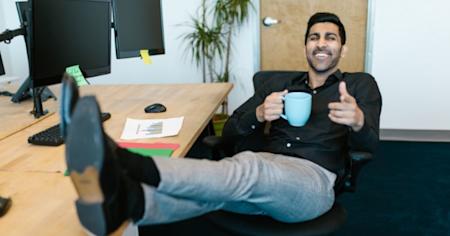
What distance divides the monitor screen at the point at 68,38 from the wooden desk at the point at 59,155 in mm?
251

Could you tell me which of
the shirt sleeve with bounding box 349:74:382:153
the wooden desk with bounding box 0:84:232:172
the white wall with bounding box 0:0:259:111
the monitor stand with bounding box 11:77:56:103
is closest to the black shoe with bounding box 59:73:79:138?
the wooden desk with bounding box 0:84:232:172

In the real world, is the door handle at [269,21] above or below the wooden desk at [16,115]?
above

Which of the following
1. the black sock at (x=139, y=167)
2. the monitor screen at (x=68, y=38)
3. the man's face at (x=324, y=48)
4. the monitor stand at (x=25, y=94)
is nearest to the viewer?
the black sock at (x=139, y=167)

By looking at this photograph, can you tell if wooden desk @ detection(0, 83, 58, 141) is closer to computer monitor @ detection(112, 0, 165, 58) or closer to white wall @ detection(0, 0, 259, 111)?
computer monitor @ detection(112, 0, 165, 58)

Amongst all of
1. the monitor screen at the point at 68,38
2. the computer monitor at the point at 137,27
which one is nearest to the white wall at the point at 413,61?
→ the computer monitor at the point at 137,27

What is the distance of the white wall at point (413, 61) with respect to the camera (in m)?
3.40

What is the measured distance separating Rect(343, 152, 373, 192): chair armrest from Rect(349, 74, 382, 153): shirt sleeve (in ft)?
0.15

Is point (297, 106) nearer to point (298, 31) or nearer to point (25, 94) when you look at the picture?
point (25, 94)

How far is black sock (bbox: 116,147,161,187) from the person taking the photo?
99 cm

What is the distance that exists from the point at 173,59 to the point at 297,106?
2533 millimetres

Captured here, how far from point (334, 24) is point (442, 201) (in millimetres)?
1402

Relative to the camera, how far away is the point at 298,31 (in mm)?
3619

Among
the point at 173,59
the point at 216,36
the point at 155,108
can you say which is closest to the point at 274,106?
the point at 155,108

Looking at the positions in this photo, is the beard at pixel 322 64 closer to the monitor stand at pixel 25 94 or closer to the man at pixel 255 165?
the man at pixel 255 165
